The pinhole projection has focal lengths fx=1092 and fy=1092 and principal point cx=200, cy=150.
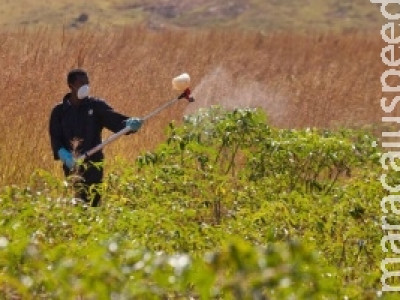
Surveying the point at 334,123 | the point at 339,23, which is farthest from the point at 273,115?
the point at 339,23

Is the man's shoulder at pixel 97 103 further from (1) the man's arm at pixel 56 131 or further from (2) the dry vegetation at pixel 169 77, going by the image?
(2) the dry vegetation at pixel 169 77

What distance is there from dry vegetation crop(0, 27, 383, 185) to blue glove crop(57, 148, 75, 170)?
0.45 metres

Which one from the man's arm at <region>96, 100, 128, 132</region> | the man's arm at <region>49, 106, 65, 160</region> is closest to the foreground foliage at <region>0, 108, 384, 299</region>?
the man's arm at <region>96, 100, 128, 132</region>

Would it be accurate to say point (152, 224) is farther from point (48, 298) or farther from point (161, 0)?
point (161, 0)

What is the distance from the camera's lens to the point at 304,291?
255cm

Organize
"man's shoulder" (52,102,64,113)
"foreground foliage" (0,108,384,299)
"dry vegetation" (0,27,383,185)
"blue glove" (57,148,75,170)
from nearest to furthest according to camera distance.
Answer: "foreground foliage" (0,108,384,299)
"blue glove" (57,148,75,170)
"man's shoulder" (52,102,64,113)
"dry vegetation" (0,27,383,185)

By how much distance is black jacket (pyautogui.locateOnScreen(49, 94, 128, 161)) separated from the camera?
757 cm

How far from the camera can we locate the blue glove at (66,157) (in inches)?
287

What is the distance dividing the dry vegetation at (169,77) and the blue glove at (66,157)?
45 centimetres

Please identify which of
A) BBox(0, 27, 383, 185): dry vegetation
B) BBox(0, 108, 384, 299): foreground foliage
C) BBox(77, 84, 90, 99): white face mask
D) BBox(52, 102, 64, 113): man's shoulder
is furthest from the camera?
BBox(0, 27, 383, 185): dry vegetation

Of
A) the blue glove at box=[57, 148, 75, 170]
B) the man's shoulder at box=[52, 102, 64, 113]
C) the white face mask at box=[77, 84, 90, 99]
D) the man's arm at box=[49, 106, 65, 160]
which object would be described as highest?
the white face mask at box=[77, 84, 90, 99]

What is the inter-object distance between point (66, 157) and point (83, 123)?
331mm

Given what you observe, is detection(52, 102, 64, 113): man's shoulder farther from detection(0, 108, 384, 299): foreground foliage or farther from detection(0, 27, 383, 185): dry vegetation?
detection(0, 108, 384, 299): foreground foliage

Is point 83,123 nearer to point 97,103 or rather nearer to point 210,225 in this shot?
point 97,103
